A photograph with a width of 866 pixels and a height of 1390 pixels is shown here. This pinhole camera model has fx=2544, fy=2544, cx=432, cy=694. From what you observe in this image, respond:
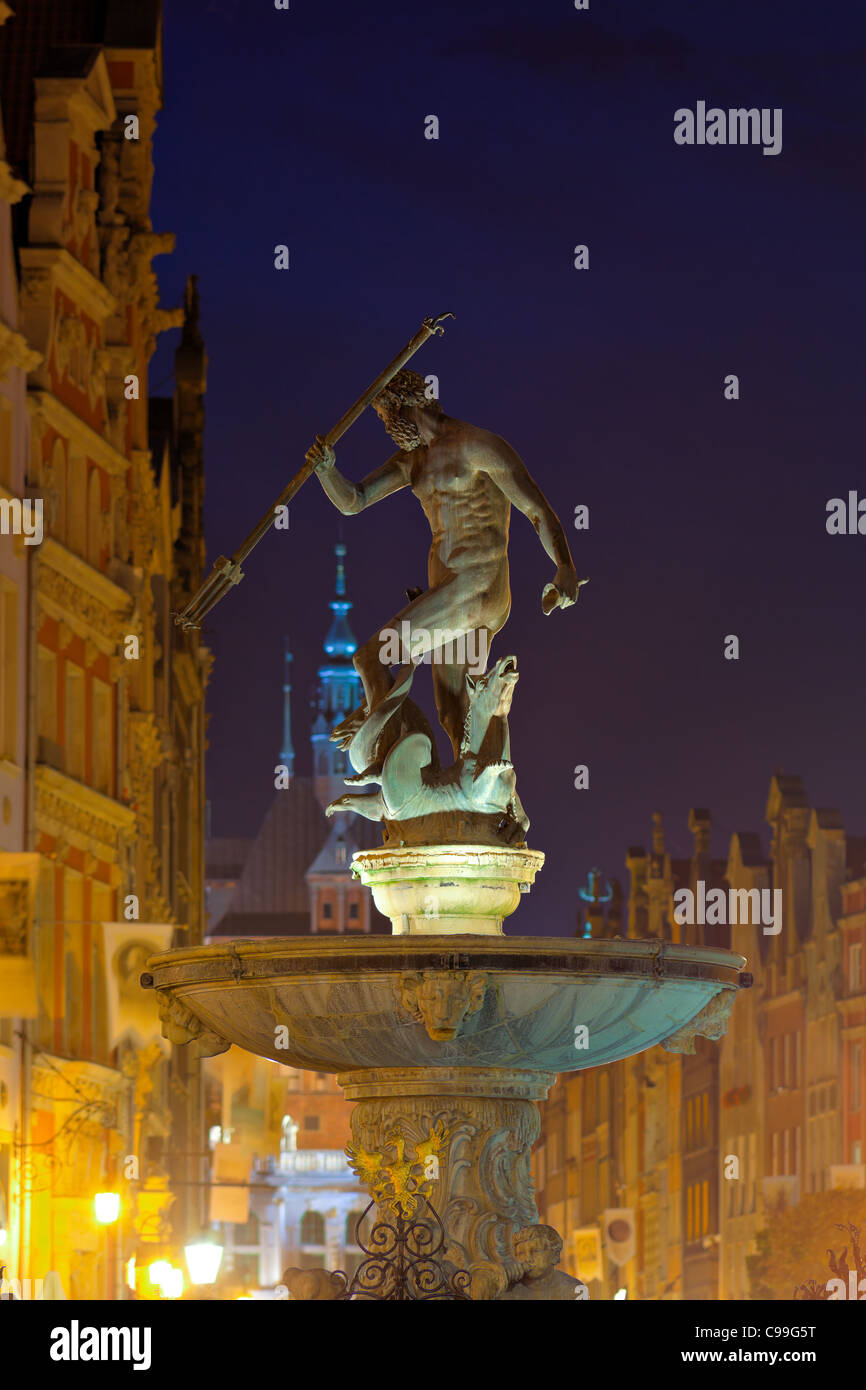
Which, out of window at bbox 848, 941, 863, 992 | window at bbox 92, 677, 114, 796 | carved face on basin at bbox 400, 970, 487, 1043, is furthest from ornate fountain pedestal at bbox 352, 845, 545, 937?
window at bbox 848, 941, 863, 992

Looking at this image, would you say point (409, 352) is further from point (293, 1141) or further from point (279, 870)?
point (279, 870)

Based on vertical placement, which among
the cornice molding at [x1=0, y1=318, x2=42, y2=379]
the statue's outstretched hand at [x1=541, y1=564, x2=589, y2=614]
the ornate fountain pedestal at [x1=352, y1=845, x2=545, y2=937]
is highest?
the cornice molding at [x1=0, y1=318, x2=42, y2=379]

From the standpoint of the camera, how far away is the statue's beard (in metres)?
12.7

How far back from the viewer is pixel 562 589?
1245cm

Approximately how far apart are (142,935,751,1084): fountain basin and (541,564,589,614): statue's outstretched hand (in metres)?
1.90

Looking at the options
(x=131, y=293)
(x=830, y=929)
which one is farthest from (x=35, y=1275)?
(x=830, y=929)

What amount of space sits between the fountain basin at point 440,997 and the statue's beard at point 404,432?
273 cm

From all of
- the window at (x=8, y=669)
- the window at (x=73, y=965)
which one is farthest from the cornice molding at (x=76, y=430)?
the window at (x=73, y=965)

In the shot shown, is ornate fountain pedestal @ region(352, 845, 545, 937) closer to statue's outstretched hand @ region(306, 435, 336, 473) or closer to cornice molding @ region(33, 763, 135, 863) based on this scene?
statue's outstretched hand @ region(306, 435, 336, 473)

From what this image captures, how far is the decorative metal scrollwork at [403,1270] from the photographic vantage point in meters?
11.0

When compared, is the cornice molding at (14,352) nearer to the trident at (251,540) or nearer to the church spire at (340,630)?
the trident at (251,540)

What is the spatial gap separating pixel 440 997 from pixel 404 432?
314cm

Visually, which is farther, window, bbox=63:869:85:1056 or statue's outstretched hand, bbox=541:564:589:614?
window, bbox=63:869:85:1056
